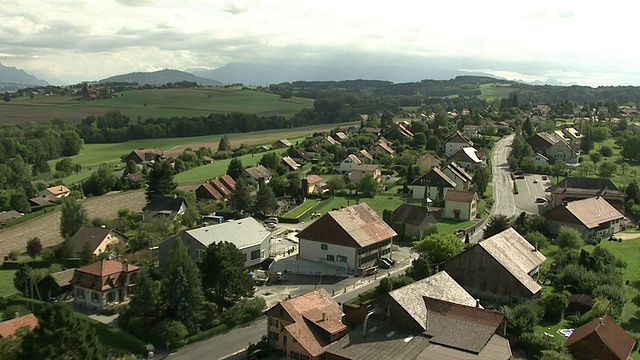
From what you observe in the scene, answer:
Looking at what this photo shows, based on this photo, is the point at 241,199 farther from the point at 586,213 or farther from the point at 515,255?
the point at 586,213

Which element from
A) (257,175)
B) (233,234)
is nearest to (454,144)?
(257,175)

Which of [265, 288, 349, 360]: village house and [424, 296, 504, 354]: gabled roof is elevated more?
[424, 296, 504, 354]: gabled roof

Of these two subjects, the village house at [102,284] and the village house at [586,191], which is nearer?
the village house at [102,284]

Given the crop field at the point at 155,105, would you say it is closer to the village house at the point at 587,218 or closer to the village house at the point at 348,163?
the village house at the point at 348,163

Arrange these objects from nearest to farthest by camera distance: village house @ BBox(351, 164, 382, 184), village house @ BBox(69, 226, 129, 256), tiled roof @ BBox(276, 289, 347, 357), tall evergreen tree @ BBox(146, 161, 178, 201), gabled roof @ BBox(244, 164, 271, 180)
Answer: tiled roof @ BBox(276, 289, 347, 357) < village house @ BBox(69, 226, 129, 256) < tall evergreen tree @ BBox(146, 161, 178, 201) < village house @ BBox(351, 164, 382, 184) < gabled roof @ BBox(244, 164, 271, 180)

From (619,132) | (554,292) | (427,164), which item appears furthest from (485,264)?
(619,132)

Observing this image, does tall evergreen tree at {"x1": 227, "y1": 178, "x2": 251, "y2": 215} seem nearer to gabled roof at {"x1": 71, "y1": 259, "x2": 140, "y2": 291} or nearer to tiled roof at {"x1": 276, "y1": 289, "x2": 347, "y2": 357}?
gabled roof at {"x1": 71, "y1": 259, "x2": 140, "y2": 291}

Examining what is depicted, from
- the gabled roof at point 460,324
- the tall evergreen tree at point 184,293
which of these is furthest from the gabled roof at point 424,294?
the tall evergreen tree at point 184,293

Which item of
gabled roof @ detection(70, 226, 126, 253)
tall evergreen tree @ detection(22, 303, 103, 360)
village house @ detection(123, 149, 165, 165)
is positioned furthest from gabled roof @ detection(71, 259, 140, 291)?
village house @ detection(123, 149, 165, 165)
